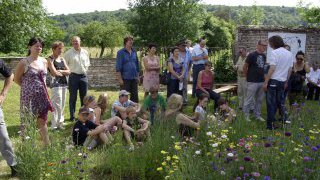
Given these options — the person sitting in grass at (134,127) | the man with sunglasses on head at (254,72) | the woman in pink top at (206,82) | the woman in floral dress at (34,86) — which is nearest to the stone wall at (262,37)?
the woman in pink top at (206,82)

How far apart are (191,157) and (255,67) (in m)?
4.24

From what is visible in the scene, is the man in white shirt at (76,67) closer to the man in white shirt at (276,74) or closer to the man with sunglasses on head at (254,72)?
the man with sunglasses on head at (254,72)

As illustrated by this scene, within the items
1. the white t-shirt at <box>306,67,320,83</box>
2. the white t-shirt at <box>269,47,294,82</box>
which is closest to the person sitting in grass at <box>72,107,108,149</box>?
the white t-shirt at <box>269,47,294,82</box>

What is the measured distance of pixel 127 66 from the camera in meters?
8.09

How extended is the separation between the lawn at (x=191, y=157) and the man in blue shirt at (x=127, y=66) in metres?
2.66

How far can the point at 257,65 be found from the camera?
7895 millimetres

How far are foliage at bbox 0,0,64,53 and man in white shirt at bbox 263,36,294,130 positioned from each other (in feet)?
78.6

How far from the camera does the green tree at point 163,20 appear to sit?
2031 cm

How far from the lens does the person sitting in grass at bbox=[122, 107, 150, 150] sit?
5836mm

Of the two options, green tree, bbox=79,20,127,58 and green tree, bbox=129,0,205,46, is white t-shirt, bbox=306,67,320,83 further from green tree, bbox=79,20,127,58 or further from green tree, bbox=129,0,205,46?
green tree, bbox=79,20,127,58

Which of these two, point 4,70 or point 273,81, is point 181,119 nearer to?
point 273,81

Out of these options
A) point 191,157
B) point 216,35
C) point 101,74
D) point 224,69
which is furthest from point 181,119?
point 216,35

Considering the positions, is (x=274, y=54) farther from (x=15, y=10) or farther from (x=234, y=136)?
(x=15, y=10)

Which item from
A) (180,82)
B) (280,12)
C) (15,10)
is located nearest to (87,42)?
(15,10)
